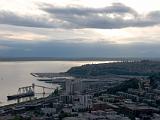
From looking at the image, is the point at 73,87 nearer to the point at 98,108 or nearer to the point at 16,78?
the point at 98,108

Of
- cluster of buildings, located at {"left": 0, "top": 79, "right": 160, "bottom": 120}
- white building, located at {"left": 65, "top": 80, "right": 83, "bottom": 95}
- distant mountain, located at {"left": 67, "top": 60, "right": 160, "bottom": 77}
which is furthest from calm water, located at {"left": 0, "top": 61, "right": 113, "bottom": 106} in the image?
distant mountain, located at {"left": 67, "top": 60, "right": 160, "bottom": 77}

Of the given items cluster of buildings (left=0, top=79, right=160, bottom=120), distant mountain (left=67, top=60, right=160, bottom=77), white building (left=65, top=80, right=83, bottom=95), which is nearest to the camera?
cluster of buildings (left=0, top=79, right=160, bottom=120)

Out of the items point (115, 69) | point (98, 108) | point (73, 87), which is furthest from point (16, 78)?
point (98, 108)

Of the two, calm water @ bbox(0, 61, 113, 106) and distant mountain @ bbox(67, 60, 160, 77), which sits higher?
distant mountain @ bbox(67, 60, 160, 77)

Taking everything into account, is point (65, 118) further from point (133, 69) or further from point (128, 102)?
point (133, 69)

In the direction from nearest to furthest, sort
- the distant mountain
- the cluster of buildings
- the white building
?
1. the cluster of buildings
2. the white building
3. the distant mountain

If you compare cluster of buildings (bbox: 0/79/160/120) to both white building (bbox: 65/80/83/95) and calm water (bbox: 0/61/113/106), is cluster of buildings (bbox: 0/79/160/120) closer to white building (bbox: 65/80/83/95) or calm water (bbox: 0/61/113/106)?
white building (bbox: 65/80/83/95)

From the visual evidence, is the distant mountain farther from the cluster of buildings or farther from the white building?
the cluster of buildings

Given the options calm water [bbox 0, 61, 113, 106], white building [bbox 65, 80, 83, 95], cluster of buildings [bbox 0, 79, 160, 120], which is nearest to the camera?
cluster of buildings [bbox 0, 79, 160, 120]

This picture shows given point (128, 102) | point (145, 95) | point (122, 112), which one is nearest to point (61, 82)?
point (145, 95)

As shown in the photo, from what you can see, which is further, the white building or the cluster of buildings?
the white building

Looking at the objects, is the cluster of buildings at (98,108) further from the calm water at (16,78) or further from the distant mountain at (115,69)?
the distant mountain at (115,69)
